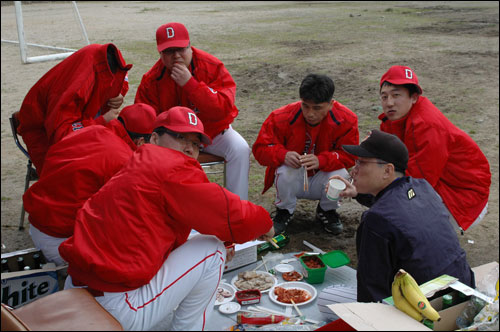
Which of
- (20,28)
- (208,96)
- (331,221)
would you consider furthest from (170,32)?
(20,28)

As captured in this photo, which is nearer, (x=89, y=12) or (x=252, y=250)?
(x=252, y=250)

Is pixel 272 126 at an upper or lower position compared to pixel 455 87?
upper

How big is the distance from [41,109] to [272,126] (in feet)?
6.99

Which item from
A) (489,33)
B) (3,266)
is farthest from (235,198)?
(489,33)

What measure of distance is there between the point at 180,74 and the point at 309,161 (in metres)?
1.45

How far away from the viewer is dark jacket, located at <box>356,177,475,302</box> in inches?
101

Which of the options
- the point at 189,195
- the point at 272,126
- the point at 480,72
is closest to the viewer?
the point at 189,195

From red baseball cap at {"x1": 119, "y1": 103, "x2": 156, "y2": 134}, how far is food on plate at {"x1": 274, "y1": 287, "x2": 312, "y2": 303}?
1616mm

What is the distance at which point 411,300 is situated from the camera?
2.24 m

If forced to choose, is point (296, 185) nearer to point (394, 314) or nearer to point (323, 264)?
point (323, 264)

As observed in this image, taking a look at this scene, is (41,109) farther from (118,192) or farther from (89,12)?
(89,12)

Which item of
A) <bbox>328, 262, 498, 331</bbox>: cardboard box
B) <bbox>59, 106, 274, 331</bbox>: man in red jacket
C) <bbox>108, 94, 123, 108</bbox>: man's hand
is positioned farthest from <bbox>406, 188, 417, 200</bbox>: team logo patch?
<bbox>108, 94, 123, 108</bbox>: man's hand

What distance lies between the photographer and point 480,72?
1123 cm

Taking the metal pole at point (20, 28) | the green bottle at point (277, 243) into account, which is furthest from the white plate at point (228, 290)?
the metal pole at point (20, 28)
